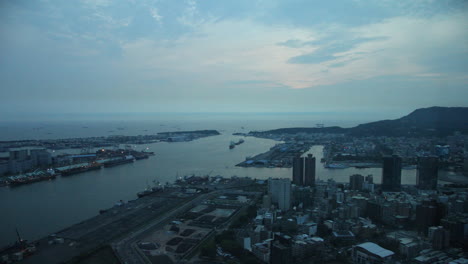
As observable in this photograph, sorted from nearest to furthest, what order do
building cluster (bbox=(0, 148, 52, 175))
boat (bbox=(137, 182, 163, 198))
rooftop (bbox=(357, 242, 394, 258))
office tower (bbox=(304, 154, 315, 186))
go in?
rooftop (bbox=(357, 242, 394, 258)), boat (bbox=(137, 182, 163, 198)), office tower (bbox=(304, 154, 315, 186)), building cluster (bbox=(0, 148, 52, 175))

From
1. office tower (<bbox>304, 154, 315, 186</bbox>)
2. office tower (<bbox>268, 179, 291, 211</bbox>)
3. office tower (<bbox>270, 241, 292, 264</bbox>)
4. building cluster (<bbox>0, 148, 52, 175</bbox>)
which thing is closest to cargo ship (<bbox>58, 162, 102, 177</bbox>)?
building cluster (<bbox>0, 148, 52, 175</bbox>)

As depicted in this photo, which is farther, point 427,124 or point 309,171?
point 427,124

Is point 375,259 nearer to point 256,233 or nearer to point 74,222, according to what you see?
point 256,233

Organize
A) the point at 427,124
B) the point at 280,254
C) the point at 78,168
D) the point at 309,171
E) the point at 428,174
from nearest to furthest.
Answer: the point at 280,254
the point at 428,174
the point at 309,171
the point at 427,124
the point at 78,168

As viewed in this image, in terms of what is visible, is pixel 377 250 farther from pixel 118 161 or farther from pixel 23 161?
pixel 23 161

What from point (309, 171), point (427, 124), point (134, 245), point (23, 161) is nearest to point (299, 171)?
point (309, 171)

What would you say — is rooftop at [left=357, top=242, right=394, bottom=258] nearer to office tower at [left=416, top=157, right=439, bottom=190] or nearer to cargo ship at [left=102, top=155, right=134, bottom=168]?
office tower at [left=416, top=157, right=439, bottom=190]

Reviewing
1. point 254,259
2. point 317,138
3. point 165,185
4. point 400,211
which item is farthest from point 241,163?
point 317,138
